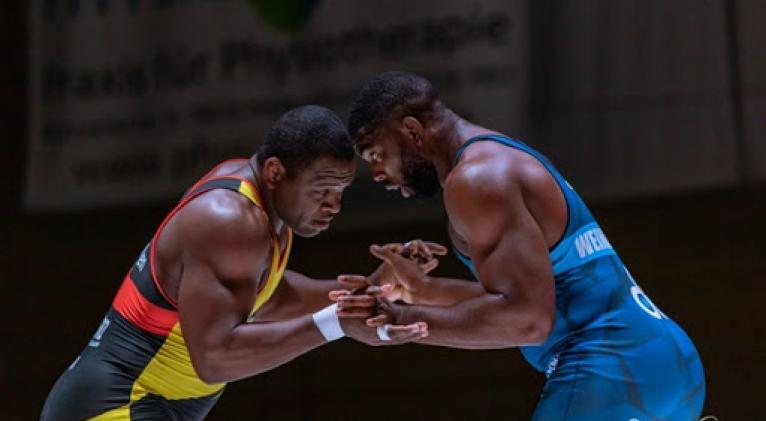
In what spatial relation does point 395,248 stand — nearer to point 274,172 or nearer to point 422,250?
point 422,250

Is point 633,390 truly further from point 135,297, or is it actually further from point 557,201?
point 135,297

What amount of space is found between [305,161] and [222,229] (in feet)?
1.37

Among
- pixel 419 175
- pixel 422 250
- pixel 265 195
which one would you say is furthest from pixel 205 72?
pixel 419 175

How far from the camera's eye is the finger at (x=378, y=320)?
3.63 m

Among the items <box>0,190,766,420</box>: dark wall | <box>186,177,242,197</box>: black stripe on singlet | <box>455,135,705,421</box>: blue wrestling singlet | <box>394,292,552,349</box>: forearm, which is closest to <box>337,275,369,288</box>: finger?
<box>394,292,552,349</box>: forearm

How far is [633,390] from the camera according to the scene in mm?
3543

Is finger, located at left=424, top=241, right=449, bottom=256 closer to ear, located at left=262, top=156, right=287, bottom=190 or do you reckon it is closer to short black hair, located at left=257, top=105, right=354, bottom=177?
short black hair, located at left=257, top=105, right=354, bottom=177

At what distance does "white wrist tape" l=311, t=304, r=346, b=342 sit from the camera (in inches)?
146

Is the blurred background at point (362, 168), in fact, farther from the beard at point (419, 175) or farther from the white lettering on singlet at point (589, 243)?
the white lettering on singlet at point (589, 243)

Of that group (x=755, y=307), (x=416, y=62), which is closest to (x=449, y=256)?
(x=416, y=62)

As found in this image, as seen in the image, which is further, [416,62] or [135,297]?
[416,62]

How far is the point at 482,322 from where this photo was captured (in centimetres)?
350

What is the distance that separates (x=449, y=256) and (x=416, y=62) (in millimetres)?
1363

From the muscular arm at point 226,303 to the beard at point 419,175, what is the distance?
0.58 metres
